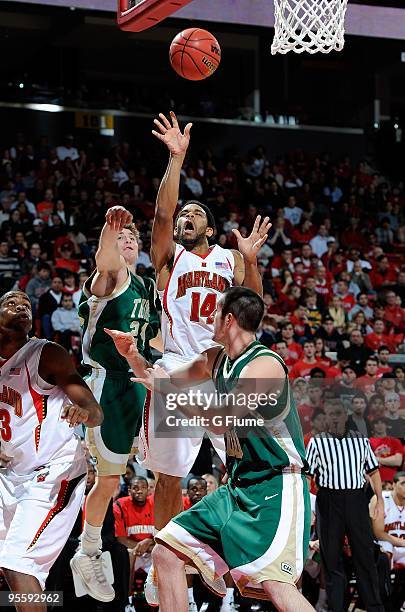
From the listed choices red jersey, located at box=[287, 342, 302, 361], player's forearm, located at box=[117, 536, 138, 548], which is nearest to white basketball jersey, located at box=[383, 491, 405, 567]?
player's forearm, located at box=[117, 536, 138, 548]

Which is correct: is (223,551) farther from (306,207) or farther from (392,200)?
(392,200)

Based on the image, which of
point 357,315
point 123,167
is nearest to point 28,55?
point 123,167

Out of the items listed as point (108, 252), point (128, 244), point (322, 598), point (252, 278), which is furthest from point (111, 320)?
point (322, 598)

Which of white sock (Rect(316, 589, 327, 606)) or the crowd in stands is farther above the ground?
the crowd in stands

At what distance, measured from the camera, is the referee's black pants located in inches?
325

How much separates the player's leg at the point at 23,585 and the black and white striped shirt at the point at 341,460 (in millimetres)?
3872

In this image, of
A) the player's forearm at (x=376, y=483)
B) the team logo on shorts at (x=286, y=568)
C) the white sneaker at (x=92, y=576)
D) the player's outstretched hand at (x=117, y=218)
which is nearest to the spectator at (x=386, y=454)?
the player's forearm at (x=376, y=483)

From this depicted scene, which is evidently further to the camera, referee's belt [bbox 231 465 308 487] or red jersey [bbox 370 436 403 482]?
red jersey [bbox 370 436 403 482]

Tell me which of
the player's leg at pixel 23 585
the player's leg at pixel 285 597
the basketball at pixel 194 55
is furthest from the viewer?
the basketball at pixel 194 55

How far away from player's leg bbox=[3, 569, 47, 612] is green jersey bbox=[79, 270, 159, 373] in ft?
5.54

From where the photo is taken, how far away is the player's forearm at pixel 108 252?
241 inches

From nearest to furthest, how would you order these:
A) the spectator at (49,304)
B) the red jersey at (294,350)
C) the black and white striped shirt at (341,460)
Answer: the black and white striped shirt at (341,460) → the spectator at (49,304) → the red jersey at (294,350)

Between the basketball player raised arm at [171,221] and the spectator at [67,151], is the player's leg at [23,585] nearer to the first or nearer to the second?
the basketball player raised arm at [171,221]

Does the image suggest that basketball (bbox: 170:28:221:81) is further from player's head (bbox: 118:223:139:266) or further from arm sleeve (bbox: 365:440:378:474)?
arm sleeve (bbox: 365:440:378:474)
